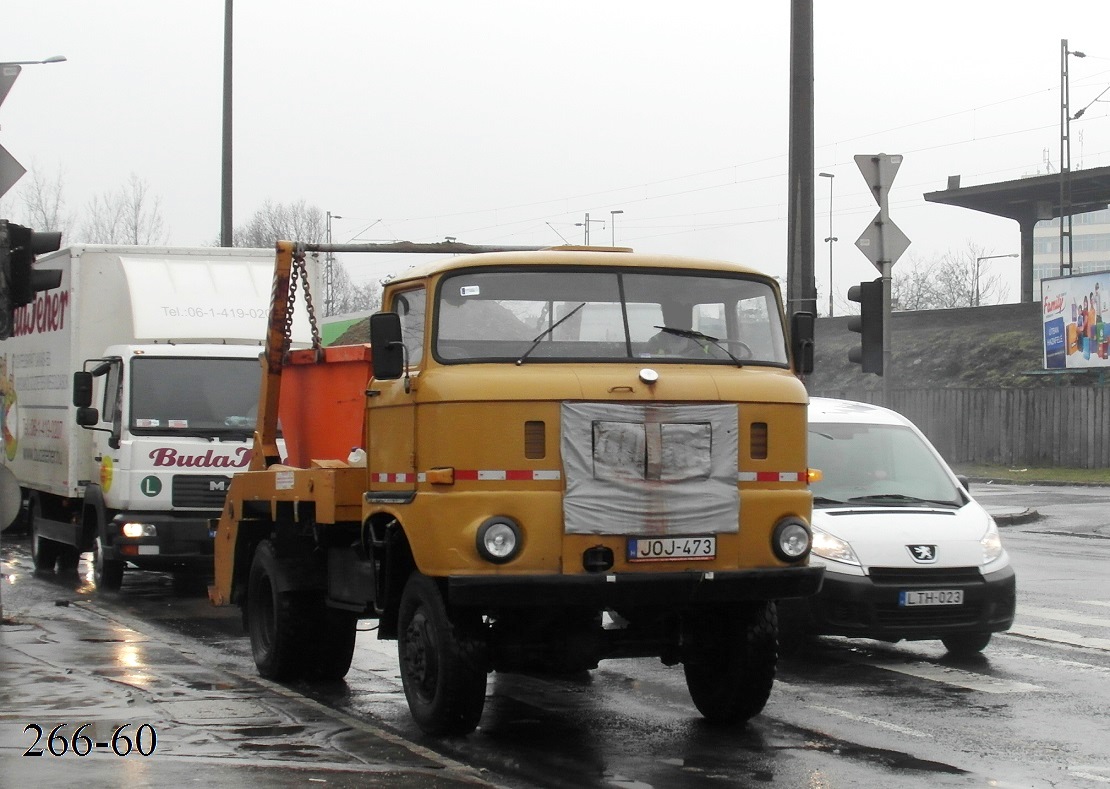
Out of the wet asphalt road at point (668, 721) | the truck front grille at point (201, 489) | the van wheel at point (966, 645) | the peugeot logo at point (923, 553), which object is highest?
the truck front grille at point (201, 489)

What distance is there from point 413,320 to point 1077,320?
35.6 metres

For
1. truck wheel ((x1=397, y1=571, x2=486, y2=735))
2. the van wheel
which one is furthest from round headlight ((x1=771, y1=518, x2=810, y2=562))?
the van wheel

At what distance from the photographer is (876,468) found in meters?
11.8

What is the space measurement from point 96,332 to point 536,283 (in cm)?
920

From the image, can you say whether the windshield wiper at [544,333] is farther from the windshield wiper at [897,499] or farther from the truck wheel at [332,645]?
the windshield wiper at [897,499]

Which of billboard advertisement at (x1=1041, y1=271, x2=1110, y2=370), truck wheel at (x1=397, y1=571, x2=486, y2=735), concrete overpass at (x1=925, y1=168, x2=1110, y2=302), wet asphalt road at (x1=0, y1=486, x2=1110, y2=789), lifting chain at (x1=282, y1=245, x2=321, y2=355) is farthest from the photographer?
concrete overpass at (x1=925, y1=168, x2=1110, y2=302)

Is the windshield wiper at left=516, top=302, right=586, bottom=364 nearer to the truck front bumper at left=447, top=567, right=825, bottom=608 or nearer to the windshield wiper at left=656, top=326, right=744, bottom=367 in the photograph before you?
the windshield wiper at left=656, top=326, right=744, bottom=367

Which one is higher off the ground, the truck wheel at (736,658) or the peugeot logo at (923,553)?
the peugeot logo at (923,553)

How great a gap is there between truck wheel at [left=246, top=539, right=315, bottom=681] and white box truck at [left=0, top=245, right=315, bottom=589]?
4382 mm

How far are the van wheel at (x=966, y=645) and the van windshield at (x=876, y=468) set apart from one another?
3.30 feet

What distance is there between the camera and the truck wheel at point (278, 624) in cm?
992

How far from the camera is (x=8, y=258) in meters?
11.5

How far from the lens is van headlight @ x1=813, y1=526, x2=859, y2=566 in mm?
10430

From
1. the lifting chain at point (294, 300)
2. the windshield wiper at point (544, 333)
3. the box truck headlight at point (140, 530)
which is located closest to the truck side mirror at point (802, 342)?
the windshield wiper at point (544, 333)
